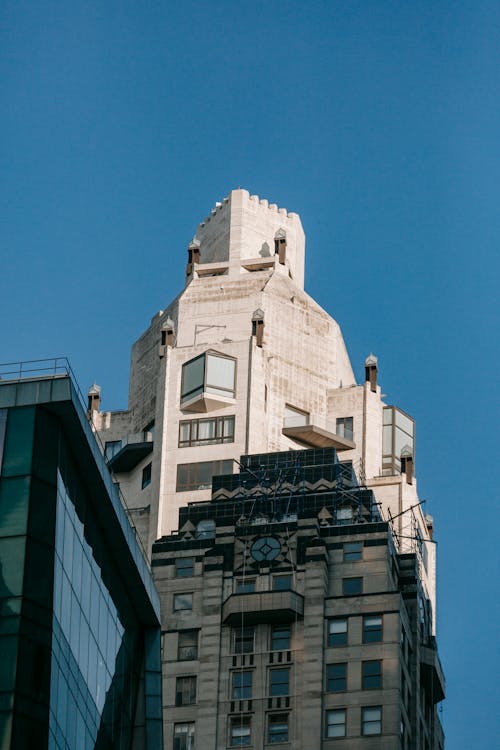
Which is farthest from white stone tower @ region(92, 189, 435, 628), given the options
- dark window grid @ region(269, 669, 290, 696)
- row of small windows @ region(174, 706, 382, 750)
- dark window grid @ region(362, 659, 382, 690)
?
row of small windows @ region(174, 706, 382, 750)

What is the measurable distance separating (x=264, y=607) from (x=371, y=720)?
10.9 m

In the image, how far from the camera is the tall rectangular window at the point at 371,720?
115125 millimetres

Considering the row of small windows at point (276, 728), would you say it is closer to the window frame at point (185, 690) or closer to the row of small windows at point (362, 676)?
the row of small windows at point (362, 676)

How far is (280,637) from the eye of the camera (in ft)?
400

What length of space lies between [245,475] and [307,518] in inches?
329

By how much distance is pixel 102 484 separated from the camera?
69.9 meters

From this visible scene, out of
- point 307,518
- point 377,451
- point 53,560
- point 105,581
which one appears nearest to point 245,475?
point 307,518

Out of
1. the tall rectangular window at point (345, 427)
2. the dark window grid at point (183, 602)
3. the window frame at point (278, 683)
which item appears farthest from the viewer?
the tall rectangular window at point (345, 427)

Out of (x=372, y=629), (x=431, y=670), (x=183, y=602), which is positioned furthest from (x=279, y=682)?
(x=431, y=670)

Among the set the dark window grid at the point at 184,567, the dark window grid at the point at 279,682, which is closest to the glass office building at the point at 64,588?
the dark window grid at the point at 279,682

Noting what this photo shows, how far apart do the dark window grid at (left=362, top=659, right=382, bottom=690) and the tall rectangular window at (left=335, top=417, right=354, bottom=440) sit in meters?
34.5

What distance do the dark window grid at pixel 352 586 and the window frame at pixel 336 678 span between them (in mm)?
6056

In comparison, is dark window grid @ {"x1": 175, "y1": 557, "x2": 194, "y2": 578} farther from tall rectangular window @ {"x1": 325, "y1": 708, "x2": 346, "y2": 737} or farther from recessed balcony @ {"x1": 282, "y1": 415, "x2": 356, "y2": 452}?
recessed balcony @ {"x1": 282, "y1": 415, "x2": 356, "y2": 452}

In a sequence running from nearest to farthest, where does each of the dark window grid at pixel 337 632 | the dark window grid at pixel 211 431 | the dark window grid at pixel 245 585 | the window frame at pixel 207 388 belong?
the dark window grid at pixel 337 632, the dark window grid at pixel 245 585, the dark window grid at pixel 211 431, the window frame at pixel 207 388
